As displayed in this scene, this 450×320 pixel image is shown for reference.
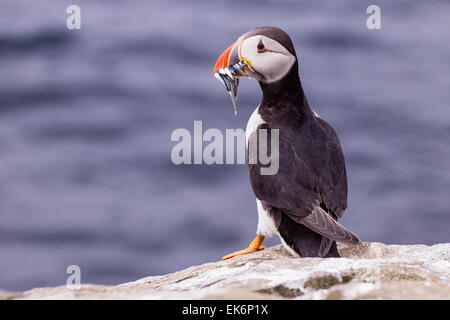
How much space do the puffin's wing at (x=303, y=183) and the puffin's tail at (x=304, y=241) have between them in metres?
0.14

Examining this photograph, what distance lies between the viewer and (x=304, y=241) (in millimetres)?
5195

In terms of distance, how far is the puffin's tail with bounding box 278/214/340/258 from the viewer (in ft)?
16.6

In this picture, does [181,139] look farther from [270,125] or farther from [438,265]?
[438,265]

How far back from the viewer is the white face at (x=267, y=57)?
5422mm

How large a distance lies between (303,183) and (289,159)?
0.21 m

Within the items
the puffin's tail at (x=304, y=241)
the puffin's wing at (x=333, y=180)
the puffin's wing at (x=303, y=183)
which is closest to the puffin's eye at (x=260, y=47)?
the puffin's wing at (x=303, y=183)

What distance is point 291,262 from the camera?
388cm

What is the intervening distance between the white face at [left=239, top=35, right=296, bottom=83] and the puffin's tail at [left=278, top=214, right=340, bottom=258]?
109 cm

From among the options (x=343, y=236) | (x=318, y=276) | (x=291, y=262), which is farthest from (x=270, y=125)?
(x=318, y=276)

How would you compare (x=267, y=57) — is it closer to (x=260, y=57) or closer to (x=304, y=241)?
(x=260, y=57)

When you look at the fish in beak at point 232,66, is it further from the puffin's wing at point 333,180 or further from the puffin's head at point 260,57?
the puffin's wing at point 333,180

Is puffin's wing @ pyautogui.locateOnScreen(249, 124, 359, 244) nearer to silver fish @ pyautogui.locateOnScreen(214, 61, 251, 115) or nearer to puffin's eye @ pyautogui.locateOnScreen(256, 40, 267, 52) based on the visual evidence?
silver fish @ pyautogui.locateOnScreen(214, 61, 251, 115)
